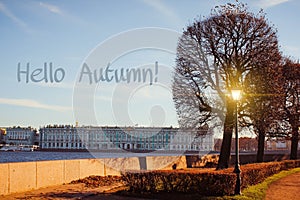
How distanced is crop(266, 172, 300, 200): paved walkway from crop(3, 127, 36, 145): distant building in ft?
313

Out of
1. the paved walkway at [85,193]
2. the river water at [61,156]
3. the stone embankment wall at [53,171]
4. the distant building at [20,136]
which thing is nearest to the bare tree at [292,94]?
the river water at [61,156]

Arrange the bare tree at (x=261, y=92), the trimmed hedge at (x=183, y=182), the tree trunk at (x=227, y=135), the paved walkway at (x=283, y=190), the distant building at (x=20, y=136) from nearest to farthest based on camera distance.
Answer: the trimmed hedge at (x=183, y=182)
the paved walkway at (x=283, y=190)
the bare tree at (x=261, y=92)
the tree trunk at (x=227, y=135)
the distant building at (x=20, y=136)

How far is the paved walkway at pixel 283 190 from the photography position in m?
17.5

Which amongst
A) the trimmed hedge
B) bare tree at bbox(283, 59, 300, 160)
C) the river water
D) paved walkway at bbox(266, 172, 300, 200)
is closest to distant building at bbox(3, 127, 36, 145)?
the river water

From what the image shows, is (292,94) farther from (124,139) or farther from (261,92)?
(124,139)

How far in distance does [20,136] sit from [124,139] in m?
62.2

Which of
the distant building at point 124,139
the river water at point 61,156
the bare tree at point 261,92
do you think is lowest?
the river water at point 61,156

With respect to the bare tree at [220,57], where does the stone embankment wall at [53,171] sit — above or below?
below

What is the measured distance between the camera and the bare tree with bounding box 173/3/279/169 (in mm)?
27656

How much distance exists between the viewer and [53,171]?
59.3 feet

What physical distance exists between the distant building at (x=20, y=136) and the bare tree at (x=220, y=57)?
291 feet

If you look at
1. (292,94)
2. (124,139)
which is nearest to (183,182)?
(292,94)

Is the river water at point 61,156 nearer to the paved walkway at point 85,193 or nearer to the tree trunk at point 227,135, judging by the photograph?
the tree trunk at point 227,135

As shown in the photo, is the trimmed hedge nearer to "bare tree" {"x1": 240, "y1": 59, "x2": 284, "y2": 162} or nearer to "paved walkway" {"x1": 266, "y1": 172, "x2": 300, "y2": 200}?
"paved walkway" {"x1": 266, "y1": 172, "x2": 300, "y2": 200}
